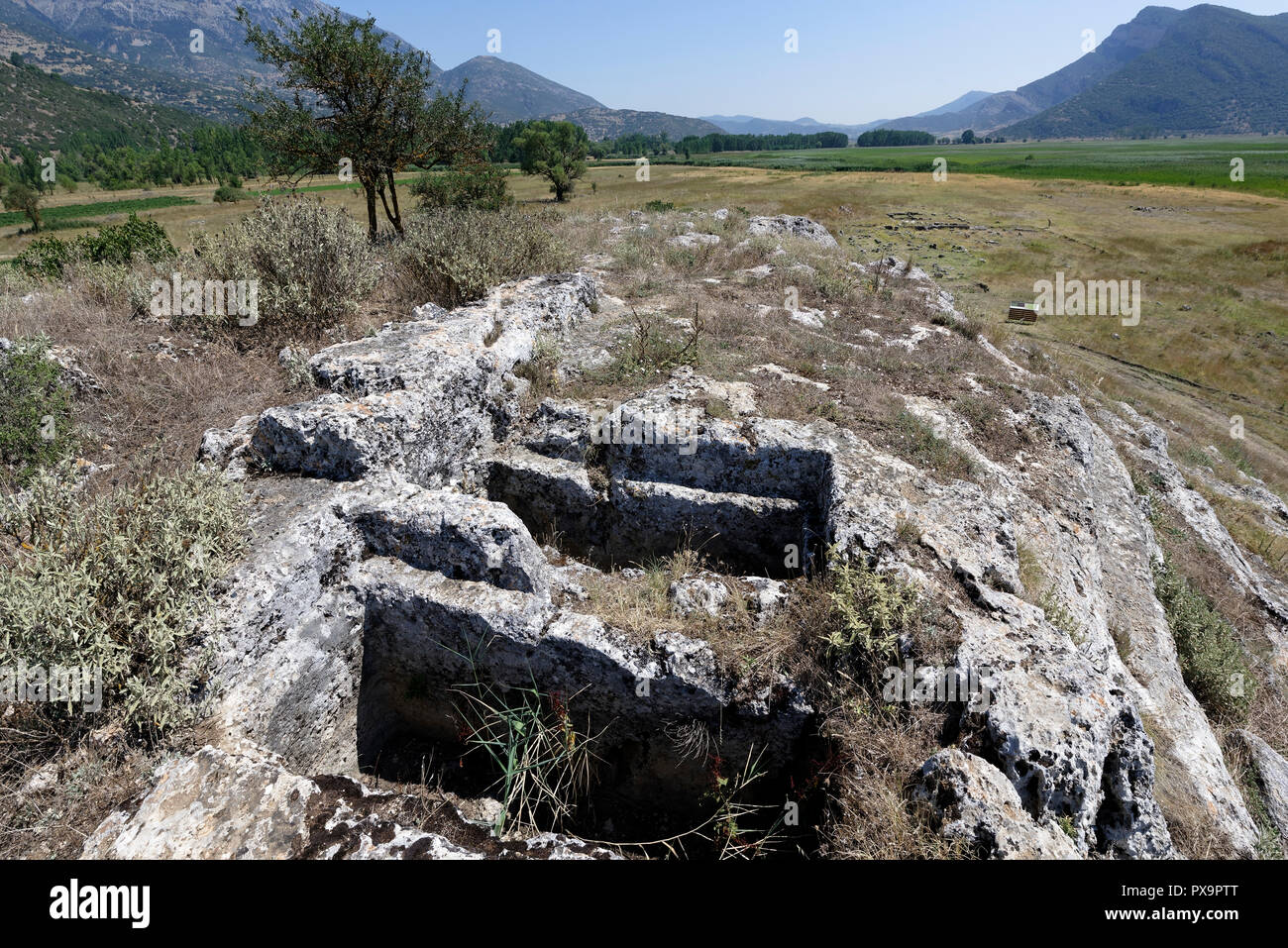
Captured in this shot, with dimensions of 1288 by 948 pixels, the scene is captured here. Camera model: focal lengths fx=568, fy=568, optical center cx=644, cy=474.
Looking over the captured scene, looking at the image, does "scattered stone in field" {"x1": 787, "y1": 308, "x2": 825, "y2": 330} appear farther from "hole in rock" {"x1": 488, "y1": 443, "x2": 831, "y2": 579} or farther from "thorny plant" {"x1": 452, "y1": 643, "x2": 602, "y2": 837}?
"thorny plant" {"x1": 452, "y1": 643, "x2": 602, "y2": 837}

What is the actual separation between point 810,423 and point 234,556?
261 inches

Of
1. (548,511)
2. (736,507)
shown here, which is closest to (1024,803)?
(736,507)

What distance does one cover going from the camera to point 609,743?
5516 millimetres

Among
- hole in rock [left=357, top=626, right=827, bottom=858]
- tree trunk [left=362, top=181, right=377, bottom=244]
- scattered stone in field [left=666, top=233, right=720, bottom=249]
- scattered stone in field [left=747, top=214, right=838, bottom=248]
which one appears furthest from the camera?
scattered stone in field [left=747, top=214, right=838, bottom=248]

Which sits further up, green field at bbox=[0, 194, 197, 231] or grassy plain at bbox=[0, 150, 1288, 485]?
green field at bbox=[0, 194, 197, 231]

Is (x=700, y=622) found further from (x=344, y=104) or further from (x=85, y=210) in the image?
(x=85, y=210)

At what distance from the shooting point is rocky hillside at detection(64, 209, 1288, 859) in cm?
403

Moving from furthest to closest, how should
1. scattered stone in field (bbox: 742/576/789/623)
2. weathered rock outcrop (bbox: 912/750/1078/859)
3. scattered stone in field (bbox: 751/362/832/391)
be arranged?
1. scattered stone in field (bbox: 751/362/832/391)
2. scattered stone in field (bbox: 742/576/789/623)
3. weathered rock outcrop (bbox: 912/750/1078/859)

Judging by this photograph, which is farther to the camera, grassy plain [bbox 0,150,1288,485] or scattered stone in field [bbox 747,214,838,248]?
scattered stone in field [bbox 747,214,838,248]

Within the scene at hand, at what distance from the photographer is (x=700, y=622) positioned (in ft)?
18.1

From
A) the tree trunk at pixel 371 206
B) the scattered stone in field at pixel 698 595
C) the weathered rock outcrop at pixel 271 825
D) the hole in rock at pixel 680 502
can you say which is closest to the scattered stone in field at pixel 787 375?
the hole in rock at pixel 680 502

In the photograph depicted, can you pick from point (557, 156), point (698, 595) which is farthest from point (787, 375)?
point (557, 156)

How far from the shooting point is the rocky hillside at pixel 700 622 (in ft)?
13.2

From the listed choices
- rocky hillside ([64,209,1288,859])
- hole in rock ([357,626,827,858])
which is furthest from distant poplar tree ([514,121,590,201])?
hole in rock ([357,626,827,858])
